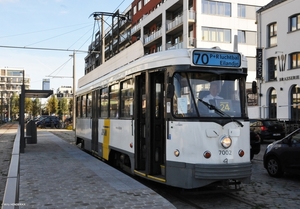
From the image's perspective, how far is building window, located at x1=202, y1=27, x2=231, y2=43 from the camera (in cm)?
4091

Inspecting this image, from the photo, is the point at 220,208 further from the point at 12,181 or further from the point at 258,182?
the point at 12,181

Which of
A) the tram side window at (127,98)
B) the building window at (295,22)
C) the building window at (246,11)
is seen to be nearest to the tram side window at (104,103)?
the tram side window at (127,98)

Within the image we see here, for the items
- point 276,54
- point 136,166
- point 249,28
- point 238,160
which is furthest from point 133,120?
point 249,28

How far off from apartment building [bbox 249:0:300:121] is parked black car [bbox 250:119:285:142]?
7433 mm

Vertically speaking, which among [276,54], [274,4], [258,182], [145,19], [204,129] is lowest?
[258,182]

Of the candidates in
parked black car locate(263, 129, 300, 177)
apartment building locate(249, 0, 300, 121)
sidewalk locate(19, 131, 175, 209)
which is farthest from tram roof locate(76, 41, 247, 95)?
apartment building locate(249, 0, 300, 121)

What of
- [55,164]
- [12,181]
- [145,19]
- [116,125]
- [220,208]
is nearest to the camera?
[220,208]

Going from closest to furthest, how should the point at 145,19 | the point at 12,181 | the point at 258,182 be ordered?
1. the point at 12,181
2. the point at 258,182
3. the point at 145,19

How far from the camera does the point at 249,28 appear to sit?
4362cm

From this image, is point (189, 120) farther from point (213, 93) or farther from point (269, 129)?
point (269, 129)

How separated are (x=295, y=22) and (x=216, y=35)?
472 inches

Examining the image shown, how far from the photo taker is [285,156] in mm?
9859

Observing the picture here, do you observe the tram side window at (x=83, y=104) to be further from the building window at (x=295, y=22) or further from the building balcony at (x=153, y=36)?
the building balcony at (x=153, y=36)

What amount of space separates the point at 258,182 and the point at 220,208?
2990 mm
